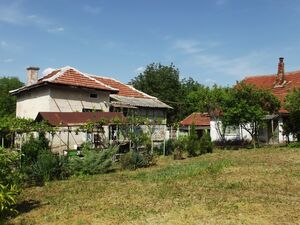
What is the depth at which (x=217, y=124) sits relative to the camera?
112 feet

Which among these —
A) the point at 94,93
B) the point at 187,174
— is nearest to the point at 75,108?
the point at 94,93

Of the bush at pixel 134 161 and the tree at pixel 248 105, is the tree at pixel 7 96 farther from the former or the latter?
the bush at pixel 134 161

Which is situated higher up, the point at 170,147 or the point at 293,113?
the point at 293,113

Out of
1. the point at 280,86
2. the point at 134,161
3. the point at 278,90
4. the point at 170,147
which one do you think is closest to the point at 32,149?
the point at 134,161

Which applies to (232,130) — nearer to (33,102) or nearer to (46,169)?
(33,102)

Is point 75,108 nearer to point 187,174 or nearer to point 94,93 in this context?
point 94,93

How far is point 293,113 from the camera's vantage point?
27578mm

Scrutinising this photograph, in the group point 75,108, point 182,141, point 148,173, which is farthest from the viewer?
point 75,108

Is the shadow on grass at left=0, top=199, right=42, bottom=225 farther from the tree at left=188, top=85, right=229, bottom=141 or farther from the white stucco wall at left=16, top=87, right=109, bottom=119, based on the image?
the tree at left=188, top=85, right=229, bottom=141

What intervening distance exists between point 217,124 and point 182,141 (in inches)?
413

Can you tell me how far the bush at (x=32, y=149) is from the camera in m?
14.9

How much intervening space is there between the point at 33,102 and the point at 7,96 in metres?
29.2

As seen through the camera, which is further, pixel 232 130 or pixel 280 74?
pixel 280 74

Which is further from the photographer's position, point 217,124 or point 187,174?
point 217,124
